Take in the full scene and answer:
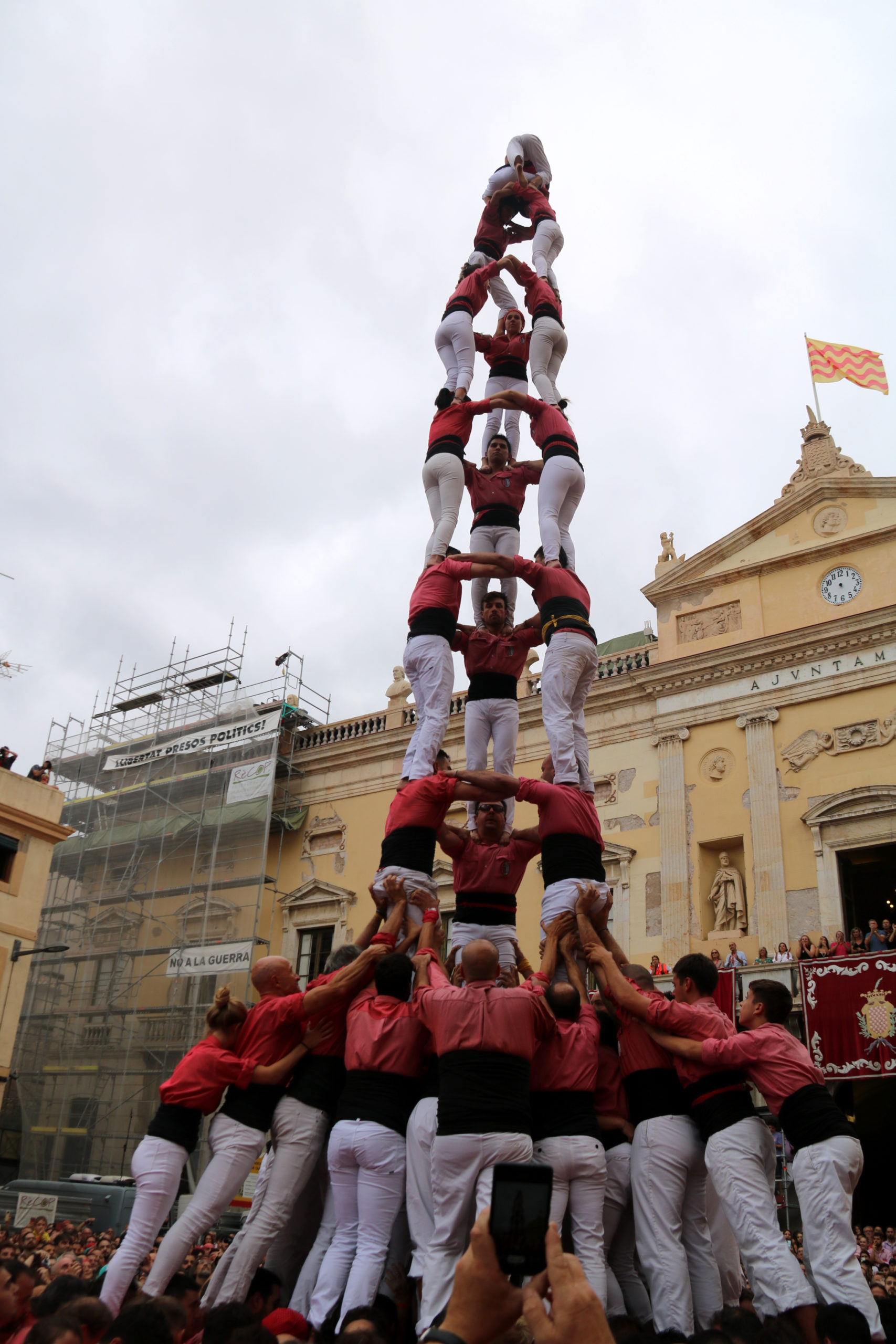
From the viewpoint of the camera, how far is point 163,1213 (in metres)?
5.36

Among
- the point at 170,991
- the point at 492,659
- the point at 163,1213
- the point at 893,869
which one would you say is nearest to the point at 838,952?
the point at 893,869

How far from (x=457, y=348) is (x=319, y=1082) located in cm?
693

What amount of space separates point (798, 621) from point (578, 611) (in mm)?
11918

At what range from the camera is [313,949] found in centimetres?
2355

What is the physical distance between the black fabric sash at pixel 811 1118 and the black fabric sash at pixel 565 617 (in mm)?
3989

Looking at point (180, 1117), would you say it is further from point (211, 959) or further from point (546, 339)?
point (211, 959)

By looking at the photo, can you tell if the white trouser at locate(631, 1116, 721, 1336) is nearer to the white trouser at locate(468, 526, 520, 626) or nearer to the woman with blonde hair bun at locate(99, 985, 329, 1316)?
the woman with blonde hair bun at locate(99, 985, 329, 1316)

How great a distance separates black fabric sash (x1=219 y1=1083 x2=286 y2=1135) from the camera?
18.2 feet

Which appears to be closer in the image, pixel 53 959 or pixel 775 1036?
pixel 775 1036

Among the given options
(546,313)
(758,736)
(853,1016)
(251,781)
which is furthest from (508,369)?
(251,781)

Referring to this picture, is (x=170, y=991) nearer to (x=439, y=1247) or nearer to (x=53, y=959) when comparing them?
(x=53, y=959)

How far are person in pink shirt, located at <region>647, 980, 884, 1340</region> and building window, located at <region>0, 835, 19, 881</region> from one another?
17.1 metres

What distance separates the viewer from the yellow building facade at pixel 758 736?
17.5 meters

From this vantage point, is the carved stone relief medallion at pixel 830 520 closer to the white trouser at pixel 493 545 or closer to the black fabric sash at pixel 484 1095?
the white trouser at pixel 493 545
